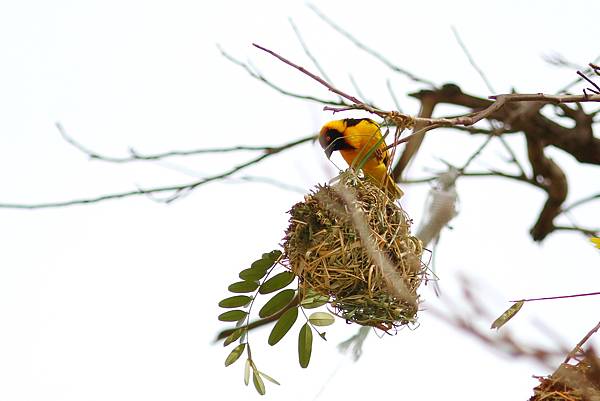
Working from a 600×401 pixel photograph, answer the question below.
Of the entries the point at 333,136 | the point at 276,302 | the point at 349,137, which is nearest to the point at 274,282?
the point at 276,302

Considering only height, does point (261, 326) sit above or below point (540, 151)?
below

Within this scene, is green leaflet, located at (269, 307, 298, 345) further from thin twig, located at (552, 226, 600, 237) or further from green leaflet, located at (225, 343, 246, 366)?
thin twig, located at (552, 226, 600, 237)

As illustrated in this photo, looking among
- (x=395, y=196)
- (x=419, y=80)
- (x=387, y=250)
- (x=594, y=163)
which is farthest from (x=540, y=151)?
(x=387, y=250)

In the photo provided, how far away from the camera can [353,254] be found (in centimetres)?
204

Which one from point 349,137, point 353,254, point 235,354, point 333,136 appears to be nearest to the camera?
point 353,254

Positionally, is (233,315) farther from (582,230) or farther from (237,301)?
(582,230)

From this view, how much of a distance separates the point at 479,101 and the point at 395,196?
81cm

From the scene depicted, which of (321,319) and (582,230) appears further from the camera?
(582,230)

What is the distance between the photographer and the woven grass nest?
2.03 meters

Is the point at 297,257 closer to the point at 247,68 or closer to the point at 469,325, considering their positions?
the point at 247,68

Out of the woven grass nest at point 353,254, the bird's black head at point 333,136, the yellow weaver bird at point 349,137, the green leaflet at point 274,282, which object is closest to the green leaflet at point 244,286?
the green leaflet at point 274,282

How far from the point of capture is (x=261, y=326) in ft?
7.95

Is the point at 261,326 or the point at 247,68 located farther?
the point at 247,68

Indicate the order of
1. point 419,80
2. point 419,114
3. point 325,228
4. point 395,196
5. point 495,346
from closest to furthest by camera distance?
point 495,346
point 325,228
point 395,196
point 419,114
point 419,80
